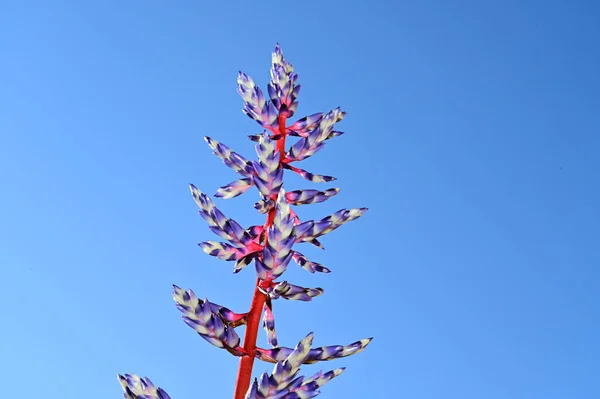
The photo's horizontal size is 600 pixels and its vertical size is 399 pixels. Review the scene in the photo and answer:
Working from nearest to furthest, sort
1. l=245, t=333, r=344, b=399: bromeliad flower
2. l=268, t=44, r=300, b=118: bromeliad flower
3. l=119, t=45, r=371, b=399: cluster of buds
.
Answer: l=245, t=333, r=344, b=399: bromeliad flower, l=119, t=45, r=371, b=399: cluster of buds, l=268, t=44, r=300, b=118: bromeliad flower

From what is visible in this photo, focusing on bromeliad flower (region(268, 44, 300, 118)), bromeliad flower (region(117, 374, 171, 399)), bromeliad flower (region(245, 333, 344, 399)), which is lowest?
bromeliad flower (region(245, 333, 344, 399))

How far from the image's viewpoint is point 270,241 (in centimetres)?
303

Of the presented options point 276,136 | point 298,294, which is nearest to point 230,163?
point 276,136

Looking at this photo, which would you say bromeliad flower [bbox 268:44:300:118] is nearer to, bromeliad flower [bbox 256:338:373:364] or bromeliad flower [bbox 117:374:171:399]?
bromeliad flower [bbox 256:338:373:364]

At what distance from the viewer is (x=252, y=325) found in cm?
331

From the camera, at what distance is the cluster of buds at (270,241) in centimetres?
303

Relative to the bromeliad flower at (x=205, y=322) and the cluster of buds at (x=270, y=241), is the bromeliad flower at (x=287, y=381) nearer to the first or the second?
the cluster of buds at (x=270, y=241)

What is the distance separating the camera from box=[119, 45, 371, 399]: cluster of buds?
3.03 m

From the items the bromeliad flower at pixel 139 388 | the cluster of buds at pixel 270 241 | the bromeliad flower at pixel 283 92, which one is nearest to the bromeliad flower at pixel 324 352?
Answer: the cluster of buds at pixel 270 241

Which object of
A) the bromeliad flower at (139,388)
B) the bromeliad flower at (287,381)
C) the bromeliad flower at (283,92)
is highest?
the bromeliad flower at (283,92)

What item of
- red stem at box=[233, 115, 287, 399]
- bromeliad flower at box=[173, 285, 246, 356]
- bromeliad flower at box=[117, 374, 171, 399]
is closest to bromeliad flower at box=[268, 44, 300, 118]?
red stem at box=[233, 115, 287, 399]

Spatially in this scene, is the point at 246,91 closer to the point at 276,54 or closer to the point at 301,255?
the point at 276,54

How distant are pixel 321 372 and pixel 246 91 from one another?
166 cm

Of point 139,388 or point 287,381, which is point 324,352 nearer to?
point 287,381
